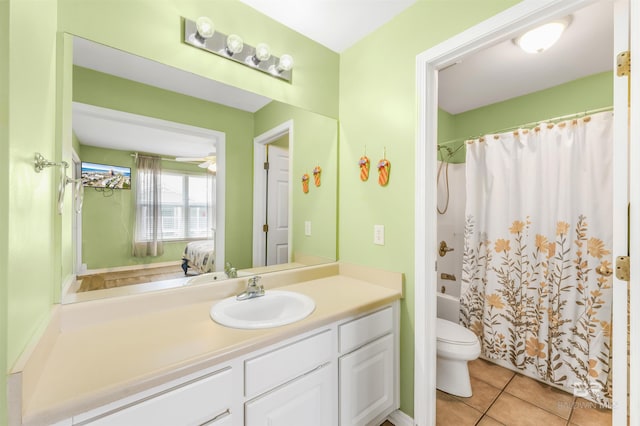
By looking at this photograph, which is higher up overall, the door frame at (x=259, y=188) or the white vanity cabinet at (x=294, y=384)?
the door frame at (x=259, y=188)

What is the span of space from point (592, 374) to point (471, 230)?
1198mm

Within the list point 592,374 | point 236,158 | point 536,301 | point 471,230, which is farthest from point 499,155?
point 236,158

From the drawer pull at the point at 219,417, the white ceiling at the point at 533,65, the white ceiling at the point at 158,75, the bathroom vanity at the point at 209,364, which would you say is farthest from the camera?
the white ceiling at the point at 533,65

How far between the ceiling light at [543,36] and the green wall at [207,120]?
6.03 ft

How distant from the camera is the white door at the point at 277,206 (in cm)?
172

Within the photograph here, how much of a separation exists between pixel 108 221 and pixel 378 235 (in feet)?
4.48

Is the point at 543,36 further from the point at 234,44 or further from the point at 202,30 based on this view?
the point at 202,30

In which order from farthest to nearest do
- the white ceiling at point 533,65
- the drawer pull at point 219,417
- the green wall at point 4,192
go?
the white ceiling at point 533,65
the drawer pull at point 219,417
the green wall at point 4,192

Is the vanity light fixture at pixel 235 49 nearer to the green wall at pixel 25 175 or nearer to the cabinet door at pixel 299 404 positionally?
the green wall at pixel 25 175

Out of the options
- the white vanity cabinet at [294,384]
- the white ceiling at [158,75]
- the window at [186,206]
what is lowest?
the white vanity cabinet at [294,384]

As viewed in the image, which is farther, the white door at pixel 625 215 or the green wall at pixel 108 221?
the green wall at pixel 108 221

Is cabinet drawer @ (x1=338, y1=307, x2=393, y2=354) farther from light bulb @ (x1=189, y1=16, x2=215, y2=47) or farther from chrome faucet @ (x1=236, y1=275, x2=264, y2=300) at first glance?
light bulb @ (x1=189, y1=16, x2=215, y2=47)

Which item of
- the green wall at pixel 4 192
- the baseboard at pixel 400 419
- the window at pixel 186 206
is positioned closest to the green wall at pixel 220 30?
the window at pixel 186 206

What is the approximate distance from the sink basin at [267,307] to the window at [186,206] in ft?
1.29
